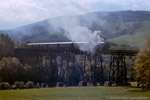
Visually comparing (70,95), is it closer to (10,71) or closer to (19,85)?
(19,85)

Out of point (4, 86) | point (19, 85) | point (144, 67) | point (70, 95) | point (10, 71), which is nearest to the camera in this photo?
point (70, 95)

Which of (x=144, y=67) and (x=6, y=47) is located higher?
(x=6, y=47)

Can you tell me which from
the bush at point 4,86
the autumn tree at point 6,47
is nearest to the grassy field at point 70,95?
the bush at point 4,86

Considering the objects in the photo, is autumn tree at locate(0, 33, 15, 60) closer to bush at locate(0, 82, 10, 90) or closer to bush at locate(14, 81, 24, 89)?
bush at locate(14, 81, 24, 89)

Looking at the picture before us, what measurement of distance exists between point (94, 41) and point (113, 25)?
355ft

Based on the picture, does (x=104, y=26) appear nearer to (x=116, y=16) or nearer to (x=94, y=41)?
(x=116, y=16)

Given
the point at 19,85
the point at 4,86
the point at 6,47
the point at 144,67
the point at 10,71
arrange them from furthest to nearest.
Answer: the point at 6,47, the point at 10,71, the point at 19,85, the point at 144,67, the point at 4,86

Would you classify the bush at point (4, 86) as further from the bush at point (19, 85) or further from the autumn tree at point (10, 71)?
the autumn tree at point (10, 71)

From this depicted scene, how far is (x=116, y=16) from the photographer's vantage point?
177250 mm

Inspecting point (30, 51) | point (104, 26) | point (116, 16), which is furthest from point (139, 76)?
point (116, 16)

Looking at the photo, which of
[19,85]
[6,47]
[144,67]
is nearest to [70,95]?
[19,85]

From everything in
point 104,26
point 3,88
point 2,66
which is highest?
point 104,26

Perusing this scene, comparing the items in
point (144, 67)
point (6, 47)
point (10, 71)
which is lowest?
point (10, 71)

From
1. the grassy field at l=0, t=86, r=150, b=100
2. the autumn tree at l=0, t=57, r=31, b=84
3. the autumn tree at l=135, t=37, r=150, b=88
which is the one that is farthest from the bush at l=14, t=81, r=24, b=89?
the autumn tree at l=135, t=37, r=150, b=88
